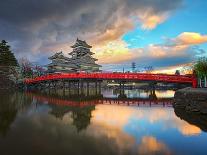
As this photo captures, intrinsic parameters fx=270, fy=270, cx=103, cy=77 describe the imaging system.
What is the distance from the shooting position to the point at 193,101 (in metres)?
21.7

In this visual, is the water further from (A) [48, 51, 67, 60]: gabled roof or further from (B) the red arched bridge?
(A) [48, 51, 67, 60]: gabled roof

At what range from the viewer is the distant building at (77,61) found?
84.2 meters

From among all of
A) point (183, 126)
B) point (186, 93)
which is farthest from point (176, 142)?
point (186, 93)

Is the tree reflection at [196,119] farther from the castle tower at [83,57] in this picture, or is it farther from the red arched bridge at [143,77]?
the castle tower at [83,57]

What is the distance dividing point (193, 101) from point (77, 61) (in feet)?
212

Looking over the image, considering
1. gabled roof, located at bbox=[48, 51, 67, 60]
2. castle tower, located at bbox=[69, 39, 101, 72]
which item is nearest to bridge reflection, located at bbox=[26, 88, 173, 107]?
castle tower, located at bbox=[69, 39, 101, 72]

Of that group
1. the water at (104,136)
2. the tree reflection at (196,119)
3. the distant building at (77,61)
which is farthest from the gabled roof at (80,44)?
the water at (104,136)

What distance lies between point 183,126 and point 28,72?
73.2m

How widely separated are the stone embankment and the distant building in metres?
59.5

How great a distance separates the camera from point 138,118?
20266 millimetres

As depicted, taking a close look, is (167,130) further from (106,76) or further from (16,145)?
(106,76)

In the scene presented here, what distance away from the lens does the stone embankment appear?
2025 centimetres

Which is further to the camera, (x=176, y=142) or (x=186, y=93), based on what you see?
(x=186, y=93)

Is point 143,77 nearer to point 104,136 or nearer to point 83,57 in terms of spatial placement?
point 104,136
